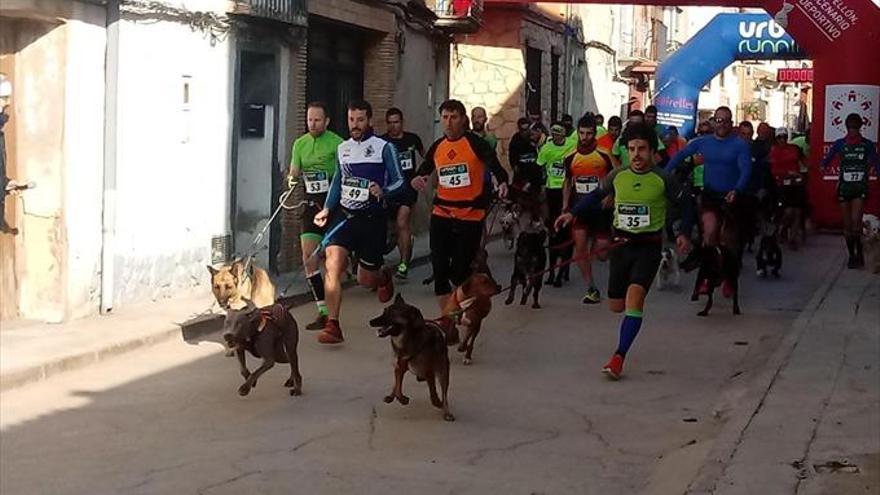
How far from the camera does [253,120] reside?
14125 millimetres

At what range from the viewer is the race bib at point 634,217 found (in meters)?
9.40

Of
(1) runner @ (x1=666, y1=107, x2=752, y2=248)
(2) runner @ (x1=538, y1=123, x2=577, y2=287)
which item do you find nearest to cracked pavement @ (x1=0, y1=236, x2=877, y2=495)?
(1) runner @ (x1=666, y1=107, x2=752, y2=248)

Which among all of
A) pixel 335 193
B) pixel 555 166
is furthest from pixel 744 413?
pixel 555 166

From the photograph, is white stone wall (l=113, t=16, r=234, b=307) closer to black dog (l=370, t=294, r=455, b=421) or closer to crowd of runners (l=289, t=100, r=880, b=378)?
crowd of runners (l=289, t=100, r=880, b=378)

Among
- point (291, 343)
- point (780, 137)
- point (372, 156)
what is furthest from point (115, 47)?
point (780, 137)

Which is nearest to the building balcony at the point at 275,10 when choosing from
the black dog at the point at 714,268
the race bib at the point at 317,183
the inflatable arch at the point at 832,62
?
the race bib at the point at 317,183

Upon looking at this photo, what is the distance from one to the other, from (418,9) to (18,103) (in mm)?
8627

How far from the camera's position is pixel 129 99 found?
1153 centimetres

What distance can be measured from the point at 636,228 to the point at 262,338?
275 centimetres

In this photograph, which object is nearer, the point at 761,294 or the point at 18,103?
the point at 18,103

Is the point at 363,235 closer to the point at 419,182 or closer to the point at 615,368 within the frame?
the point at 419,182

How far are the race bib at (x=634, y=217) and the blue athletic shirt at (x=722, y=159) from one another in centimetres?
384

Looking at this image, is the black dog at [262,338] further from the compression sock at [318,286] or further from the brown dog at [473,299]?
the compression sock at [318,286]

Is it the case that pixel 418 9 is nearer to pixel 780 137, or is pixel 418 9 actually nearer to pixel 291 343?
pixel 780 137
